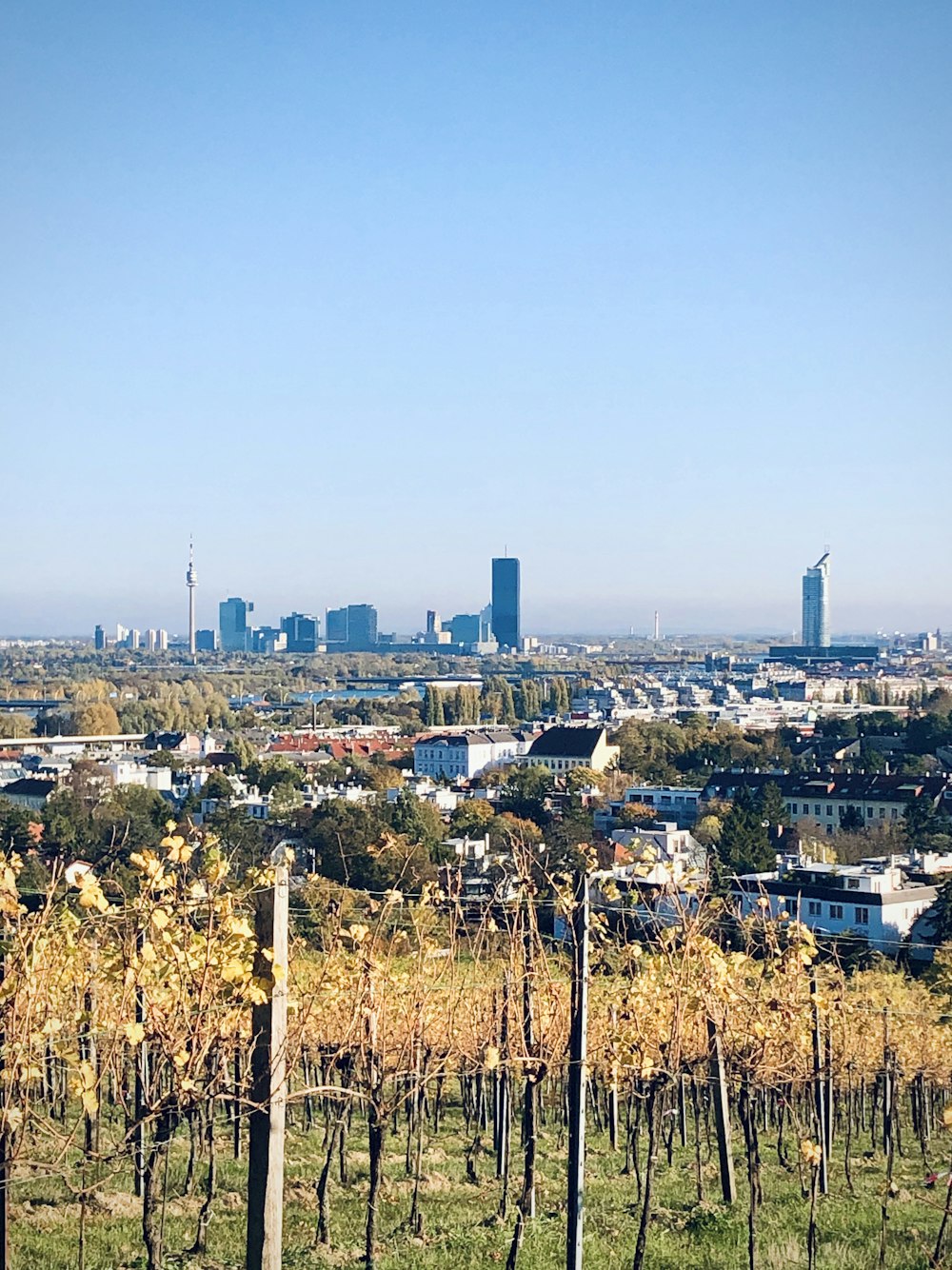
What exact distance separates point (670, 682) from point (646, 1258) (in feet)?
358

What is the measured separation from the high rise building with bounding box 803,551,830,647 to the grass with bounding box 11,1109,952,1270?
186m

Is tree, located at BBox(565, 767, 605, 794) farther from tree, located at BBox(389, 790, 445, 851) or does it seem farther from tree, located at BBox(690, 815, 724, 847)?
tree, located at BBox(389, 790, 445, 851)

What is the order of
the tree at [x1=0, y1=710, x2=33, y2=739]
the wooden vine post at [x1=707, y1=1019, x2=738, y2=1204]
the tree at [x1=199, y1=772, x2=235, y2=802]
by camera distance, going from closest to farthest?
the wooden vine post at [x1=707, y1=1019, x2=738, y2=1204] → the tree at [x1=199, y1=772, x2=235, y2=802] → the tree at [x1=0, y1=710, x2=33, y2=739]

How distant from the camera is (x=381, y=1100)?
699 cm

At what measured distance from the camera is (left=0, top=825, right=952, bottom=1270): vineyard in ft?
17.1

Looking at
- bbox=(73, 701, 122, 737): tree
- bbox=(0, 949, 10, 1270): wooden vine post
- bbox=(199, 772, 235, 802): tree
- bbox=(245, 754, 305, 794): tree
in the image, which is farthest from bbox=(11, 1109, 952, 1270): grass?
bbox=(73, 701, 122, 737): tree

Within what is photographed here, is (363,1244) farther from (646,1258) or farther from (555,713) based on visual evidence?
(555,713)

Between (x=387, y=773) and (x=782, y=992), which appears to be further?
(x=387, y=773)

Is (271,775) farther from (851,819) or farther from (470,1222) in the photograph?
(470,1222)

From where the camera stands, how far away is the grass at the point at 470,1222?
6910 mm

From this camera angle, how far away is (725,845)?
26531mm

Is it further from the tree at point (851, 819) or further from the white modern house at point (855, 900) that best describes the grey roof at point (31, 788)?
the white modern house at point (855, 900)

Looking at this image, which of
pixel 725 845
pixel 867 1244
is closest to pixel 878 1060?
pixel 867 1244

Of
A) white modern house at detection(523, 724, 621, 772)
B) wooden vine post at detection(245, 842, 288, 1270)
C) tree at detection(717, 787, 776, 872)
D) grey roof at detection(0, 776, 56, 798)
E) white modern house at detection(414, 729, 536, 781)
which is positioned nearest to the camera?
wooden vine post at detection(245, 842, 288, 1270)
